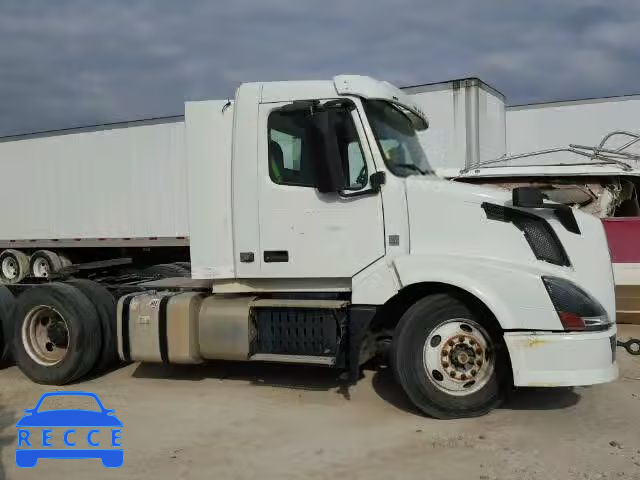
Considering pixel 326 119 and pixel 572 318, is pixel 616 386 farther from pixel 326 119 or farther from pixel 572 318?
pixel 326 119

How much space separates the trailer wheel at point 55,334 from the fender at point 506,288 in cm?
349

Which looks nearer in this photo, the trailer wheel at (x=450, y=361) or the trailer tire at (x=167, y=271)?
the trailer wheel at (x=450, y=361)

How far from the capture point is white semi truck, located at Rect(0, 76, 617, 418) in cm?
491

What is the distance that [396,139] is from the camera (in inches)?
227

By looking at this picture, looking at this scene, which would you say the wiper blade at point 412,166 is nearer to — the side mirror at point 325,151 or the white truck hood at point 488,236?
the white truck hood at point 488,236

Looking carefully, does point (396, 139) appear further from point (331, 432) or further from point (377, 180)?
point (331, 432)

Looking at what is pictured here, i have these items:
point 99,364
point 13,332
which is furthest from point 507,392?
point 13,332

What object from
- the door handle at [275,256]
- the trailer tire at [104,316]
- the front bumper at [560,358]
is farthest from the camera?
the trailer tire at [104,316]

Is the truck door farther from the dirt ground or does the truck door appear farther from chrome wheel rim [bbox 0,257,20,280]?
chrome wheel rim [bbox 0,257,20,280]

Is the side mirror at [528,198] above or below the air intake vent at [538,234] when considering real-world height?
above

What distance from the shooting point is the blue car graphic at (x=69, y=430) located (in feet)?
15.0

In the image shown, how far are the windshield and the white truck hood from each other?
0.23 meters

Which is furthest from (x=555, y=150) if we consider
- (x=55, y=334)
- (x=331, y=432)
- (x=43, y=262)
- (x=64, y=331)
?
(x=43, y=262)

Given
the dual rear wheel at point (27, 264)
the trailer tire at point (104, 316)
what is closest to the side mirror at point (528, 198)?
the trailer tire at point (104, 316)
